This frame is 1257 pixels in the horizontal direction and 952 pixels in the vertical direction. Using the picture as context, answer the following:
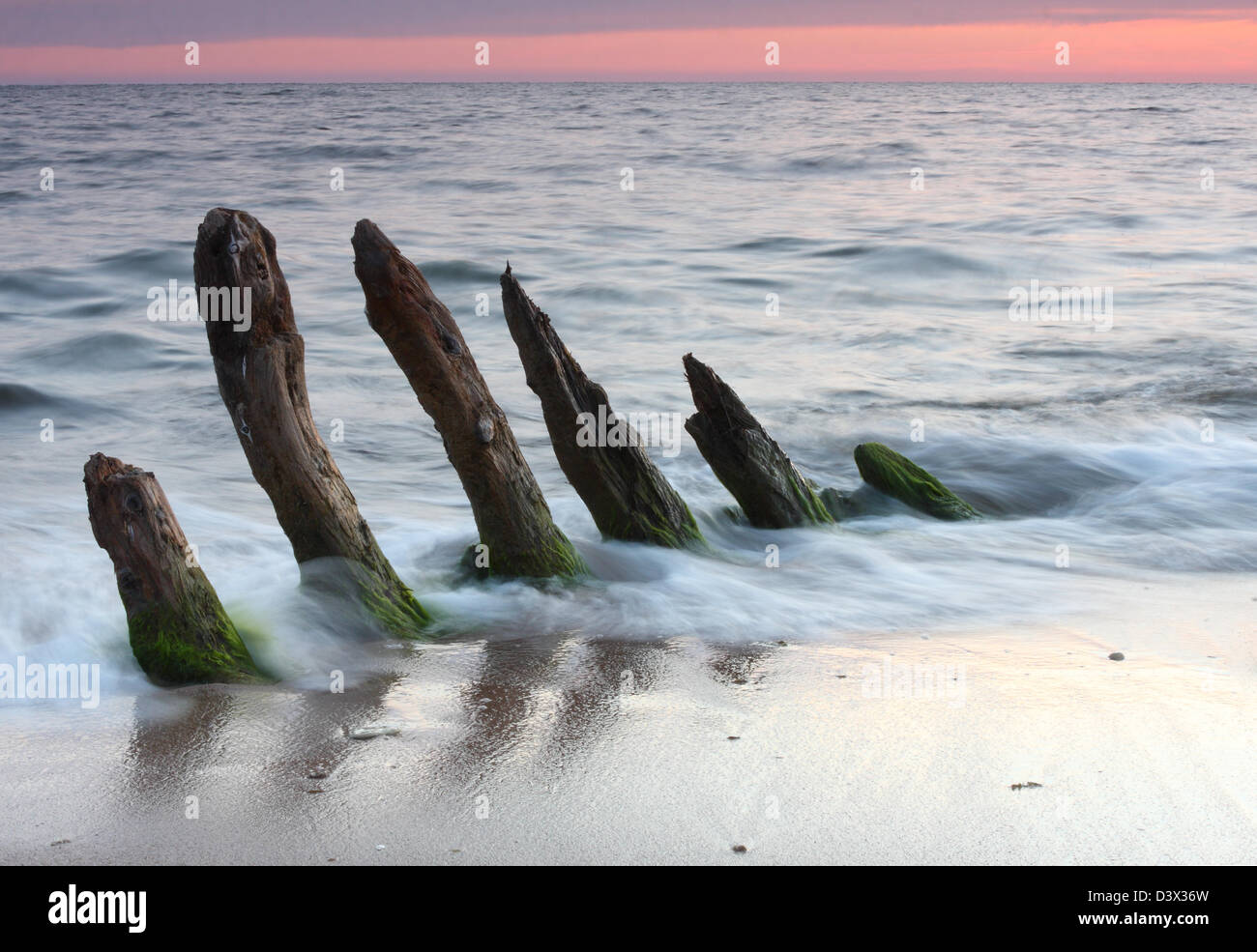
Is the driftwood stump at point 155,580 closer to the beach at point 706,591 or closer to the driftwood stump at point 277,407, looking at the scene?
the beach at point 706,591

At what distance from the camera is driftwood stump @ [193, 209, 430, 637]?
402 cm

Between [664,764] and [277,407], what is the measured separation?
80.6 inches

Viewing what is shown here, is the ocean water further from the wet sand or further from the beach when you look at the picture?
the wet sand

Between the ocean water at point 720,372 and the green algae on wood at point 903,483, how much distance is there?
0.24 metres

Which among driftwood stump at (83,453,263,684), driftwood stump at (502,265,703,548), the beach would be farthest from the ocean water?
driftwood stump at (83,453,263,684)

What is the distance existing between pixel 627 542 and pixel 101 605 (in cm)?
236

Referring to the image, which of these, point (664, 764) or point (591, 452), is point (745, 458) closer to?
point (591, 452)

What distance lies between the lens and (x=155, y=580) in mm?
3871

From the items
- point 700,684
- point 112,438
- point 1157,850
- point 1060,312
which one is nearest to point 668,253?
point 1060,312

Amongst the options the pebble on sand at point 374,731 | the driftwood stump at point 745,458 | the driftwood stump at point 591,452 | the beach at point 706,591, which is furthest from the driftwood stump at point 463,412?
the pebble on sand at point 374,731

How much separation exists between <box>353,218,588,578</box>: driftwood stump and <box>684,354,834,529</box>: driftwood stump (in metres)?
1.07

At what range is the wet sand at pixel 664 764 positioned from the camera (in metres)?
2.85

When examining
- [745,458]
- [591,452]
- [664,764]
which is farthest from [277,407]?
[745,458]
